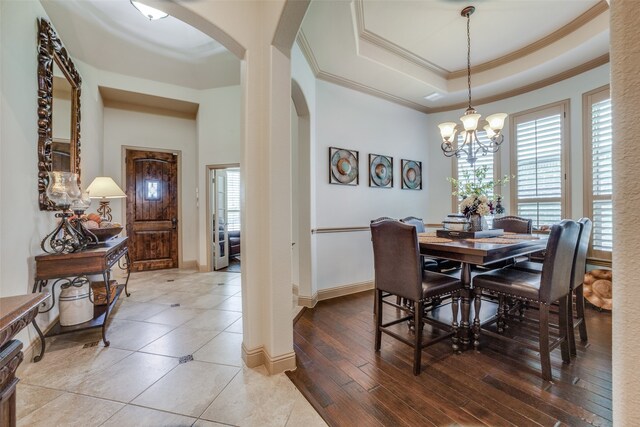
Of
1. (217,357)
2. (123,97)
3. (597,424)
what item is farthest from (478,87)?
(123,97)

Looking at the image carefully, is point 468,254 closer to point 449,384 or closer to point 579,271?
point 449,384

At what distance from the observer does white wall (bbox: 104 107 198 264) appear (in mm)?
4676

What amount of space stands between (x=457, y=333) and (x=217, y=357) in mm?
1945

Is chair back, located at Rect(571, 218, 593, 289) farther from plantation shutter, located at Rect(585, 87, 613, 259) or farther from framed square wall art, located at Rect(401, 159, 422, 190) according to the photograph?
framed square wall art, located at Rect(401, 159, 422, 190)

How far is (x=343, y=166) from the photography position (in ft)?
12.0

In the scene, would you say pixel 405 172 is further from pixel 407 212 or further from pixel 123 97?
pixel 123 97

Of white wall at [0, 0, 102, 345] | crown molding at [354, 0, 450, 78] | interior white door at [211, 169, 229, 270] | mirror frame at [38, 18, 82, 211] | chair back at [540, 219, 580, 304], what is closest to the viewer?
chair back at [540, 219, 580, 304]

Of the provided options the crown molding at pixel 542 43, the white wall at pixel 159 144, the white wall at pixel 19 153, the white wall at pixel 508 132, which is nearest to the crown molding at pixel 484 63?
the crown molding at pixel 542 43

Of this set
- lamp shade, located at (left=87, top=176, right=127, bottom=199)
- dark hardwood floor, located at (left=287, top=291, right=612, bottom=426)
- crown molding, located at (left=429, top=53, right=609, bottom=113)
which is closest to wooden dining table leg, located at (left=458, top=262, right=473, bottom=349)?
dark hardwood floor, located at (left=287, top=291, right=612, bottom=426)

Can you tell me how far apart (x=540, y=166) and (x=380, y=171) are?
2184mm

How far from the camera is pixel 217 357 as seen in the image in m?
2.12

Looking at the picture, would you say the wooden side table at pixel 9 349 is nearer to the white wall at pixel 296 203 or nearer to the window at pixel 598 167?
the white wall at pixel 296 203

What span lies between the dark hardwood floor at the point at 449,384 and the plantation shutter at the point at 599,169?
1.26 meters

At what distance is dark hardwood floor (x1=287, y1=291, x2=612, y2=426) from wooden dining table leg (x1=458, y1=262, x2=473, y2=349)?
0.11m
